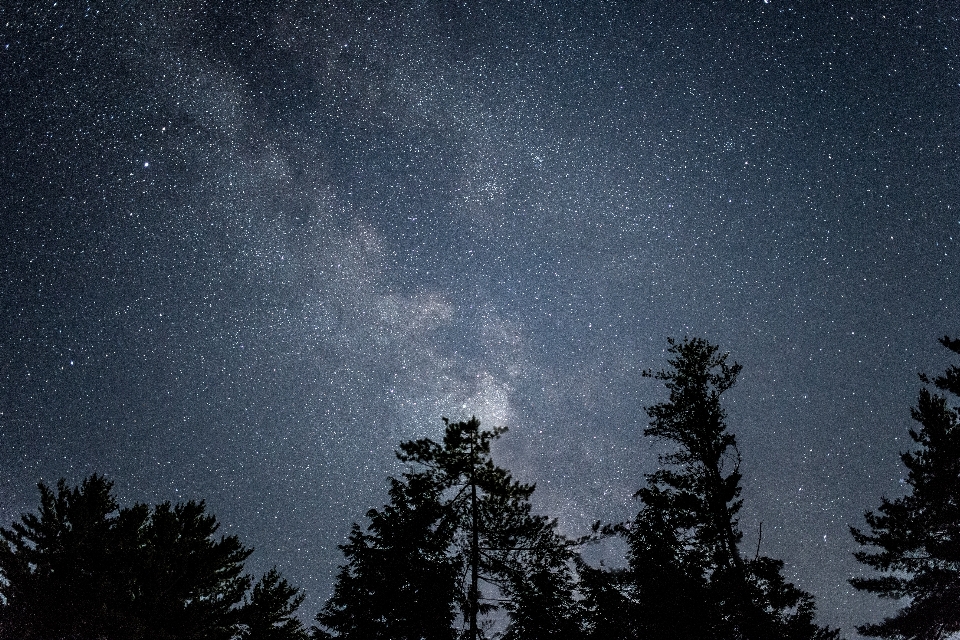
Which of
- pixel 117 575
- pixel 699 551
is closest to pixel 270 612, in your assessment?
pixel 117 575

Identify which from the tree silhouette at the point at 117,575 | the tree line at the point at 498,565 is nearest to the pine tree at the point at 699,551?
the tree line at the point at 498,565

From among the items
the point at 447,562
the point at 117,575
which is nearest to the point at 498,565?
the point at 447,562

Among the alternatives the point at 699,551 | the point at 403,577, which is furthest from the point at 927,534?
the point at 403,577

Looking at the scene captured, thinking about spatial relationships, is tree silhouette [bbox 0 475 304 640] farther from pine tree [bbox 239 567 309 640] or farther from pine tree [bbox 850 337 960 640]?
pine tree [bbox 850 337 960 640]

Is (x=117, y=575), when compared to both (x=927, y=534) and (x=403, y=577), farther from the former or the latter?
(x=927, y=534)

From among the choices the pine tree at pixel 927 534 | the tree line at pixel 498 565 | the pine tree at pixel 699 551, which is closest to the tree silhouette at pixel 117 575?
the tree line at pixel 498 565

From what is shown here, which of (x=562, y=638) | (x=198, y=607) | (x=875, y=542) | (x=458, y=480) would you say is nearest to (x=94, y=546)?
(x=198, y=607)

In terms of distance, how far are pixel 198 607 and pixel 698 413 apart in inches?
752

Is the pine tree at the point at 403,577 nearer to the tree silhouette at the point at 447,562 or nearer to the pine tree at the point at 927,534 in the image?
the tree silhouette at the point at 447,562

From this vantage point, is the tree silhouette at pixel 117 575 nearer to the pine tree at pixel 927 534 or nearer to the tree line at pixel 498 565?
the tree line at pixel 498 565

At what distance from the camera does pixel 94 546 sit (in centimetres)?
1777

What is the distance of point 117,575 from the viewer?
1702 cm

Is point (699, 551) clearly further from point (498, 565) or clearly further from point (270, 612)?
point (270, 612)

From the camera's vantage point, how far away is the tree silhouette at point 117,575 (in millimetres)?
15859
